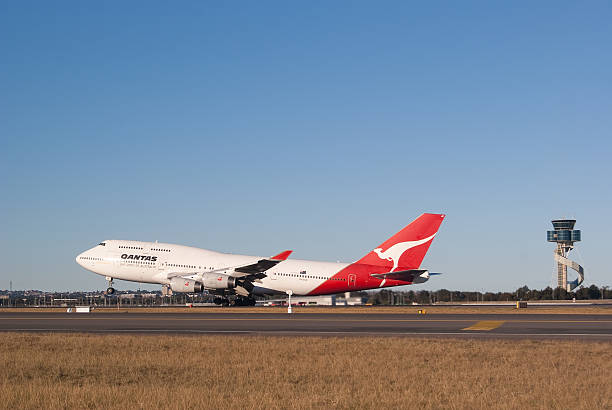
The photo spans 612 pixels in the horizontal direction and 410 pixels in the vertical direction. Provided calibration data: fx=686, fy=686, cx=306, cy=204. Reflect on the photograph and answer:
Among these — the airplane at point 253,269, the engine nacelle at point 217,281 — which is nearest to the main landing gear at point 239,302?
the airplane at point 253,269

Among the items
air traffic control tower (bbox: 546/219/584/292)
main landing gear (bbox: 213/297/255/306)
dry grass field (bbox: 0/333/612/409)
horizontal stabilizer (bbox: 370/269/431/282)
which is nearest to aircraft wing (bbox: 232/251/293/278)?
main landing gear (bbox: 213/297/255/306)

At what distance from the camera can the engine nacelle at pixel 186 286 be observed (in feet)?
208

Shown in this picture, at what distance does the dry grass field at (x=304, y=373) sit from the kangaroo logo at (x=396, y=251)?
39.1m

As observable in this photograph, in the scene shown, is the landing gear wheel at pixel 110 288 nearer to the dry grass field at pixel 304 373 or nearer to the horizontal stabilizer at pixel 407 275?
the horizontal stabilizer at pixel 407 275

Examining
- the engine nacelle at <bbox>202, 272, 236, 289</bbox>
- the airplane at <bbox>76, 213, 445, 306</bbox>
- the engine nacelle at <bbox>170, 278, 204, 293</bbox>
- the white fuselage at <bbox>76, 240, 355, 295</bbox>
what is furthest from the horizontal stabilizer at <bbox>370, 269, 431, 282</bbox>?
the engine nacelle at <bbox>170, 278, 204, 293</bbox>

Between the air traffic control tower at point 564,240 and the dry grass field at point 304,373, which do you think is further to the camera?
the air traffic control tower at point 564,240

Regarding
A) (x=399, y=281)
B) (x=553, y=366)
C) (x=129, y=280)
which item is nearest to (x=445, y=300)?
(x=399, y=281)

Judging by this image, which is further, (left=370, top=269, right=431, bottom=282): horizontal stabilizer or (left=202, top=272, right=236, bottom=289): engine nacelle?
(left=202, top=272, right=236, bottom=289): engine nacelle

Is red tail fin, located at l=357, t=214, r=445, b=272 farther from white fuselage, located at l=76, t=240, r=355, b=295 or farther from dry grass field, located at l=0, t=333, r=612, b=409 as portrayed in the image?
dry grass field, located at l=0, t=333, r=612, b=409

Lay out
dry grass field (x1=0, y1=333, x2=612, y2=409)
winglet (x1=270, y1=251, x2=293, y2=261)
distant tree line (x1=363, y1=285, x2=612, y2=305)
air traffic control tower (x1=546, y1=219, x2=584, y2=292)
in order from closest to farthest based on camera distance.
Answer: dry grass field (x1=0, y1=333, x2=612, y2=409), winglet (x1=270, y1=251, x2=293, y2=261), distant tree line (x1=363, y1=285, x2=612, y2=305), air traffic control tower (x1=546, y1=219, x2=584, y2=292)

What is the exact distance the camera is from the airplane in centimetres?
6400

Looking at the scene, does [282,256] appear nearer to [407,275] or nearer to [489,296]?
[407,275]

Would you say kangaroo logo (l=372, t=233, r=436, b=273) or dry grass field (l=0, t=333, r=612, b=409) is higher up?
kangaroo logo (l=372, t=233, r=436, b=273)

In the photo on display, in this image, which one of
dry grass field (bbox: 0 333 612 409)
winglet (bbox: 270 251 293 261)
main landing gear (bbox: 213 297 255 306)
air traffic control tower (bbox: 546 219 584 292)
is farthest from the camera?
air traffic control tower (bbox: 546 219 584 292)
